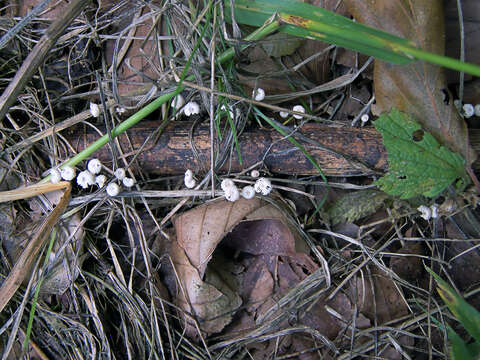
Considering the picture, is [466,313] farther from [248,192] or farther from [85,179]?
[85,179]

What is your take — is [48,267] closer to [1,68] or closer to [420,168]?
[1,68]

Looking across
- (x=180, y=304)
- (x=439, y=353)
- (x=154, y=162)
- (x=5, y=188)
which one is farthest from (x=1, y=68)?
(x=439, y=353)

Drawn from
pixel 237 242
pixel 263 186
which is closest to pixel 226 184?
pixel 263 186

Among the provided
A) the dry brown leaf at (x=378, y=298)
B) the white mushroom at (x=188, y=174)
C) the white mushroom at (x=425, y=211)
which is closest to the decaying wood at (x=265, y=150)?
the white mushroom at (x=188, y=174)

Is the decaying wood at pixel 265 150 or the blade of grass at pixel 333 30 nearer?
the blade of grass at pixel 333 30

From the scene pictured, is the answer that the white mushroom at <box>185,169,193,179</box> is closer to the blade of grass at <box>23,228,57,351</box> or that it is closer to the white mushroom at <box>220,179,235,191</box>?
the white mushroom at <box>220,179,235,191</box>

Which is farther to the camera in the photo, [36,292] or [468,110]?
[468,110]

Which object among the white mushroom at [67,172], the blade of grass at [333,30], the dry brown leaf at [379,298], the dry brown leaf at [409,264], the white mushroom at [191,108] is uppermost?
the blade of grass at [333,30]

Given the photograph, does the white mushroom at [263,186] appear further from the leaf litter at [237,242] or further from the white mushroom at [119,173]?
the white mushroom at [119,173]
